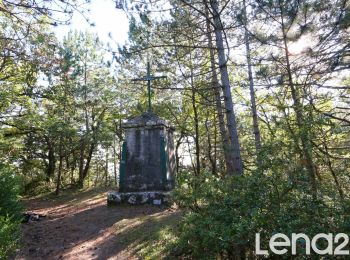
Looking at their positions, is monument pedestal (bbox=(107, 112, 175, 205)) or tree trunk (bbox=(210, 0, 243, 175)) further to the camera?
monument pedestal (bbox=(107, 112, 175, 205))

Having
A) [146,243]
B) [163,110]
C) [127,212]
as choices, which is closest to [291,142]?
[146,243]

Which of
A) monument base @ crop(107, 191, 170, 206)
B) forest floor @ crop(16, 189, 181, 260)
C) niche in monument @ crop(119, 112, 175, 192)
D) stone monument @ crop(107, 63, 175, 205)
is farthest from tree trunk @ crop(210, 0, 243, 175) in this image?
niche in monument @ crop(119, 112, 175, 192)

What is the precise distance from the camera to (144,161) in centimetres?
1127

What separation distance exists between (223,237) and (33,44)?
22.6 ft

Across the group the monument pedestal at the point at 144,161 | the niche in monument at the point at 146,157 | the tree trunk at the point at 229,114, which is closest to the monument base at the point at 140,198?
the monument pedestal at the point at 144,161

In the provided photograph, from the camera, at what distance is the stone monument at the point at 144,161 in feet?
36.1

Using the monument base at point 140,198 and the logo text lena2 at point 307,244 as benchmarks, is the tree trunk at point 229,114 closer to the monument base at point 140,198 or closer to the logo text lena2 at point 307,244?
the logo text lena2 at point 307,244

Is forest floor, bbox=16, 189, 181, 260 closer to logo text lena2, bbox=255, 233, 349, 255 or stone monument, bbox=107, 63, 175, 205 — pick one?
stone monument, bbox=107, 63, 175, 205

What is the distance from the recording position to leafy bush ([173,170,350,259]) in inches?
141

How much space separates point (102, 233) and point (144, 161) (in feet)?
11.9

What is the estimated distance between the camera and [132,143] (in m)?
11.5

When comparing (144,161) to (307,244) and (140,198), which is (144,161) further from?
(307,244)

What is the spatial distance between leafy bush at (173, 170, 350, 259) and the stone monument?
597cm

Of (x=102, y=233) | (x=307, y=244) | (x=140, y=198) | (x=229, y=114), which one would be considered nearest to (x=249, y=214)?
(x=307, y=244)
